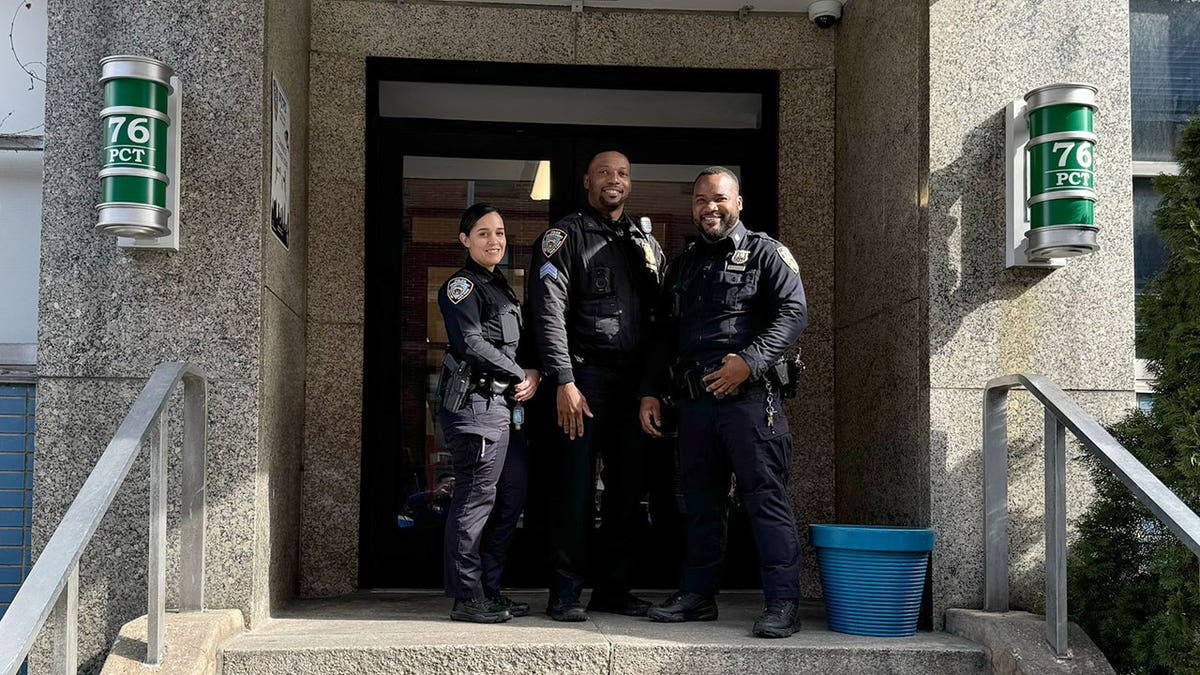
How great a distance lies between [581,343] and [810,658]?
1495mm

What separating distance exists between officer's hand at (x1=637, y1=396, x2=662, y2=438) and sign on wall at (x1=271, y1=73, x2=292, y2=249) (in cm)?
157

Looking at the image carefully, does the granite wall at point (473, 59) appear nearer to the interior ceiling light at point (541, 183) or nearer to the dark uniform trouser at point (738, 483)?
the interior ceiling light at point (541, 183)

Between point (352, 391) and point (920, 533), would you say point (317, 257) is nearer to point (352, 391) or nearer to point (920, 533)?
point (352, 391)

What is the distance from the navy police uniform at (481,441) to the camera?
183 inches

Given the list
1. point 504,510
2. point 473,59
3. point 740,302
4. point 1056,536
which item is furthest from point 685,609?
point 473,59

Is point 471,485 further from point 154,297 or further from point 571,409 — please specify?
A: point 154,297

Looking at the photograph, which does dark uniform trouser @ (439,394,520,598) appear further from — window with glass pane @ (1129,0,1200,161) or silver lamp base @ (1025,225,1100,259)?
window with glass pane @ (1129,0,1200,161)

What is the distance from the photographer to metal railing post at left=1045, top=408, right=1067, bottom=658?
411 cm

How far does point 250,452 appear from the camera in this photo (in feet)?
14.4

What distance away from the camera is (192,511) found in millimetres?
4293

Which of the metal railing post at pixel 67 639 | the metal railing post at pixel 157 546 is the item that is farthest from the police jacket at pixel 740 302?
the metal railing post at pixel 67 639

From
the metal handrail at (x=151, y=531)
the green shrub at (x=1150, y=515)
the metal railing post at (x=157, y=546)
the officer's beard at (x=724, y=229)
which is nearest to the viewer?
the metal handrail at (x=151, y=531)

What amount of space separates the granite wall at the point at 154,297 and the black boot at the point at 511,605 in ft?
2.89

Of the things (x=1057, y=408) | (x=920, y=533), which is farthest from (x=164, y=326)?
(x=1057, y=408)
